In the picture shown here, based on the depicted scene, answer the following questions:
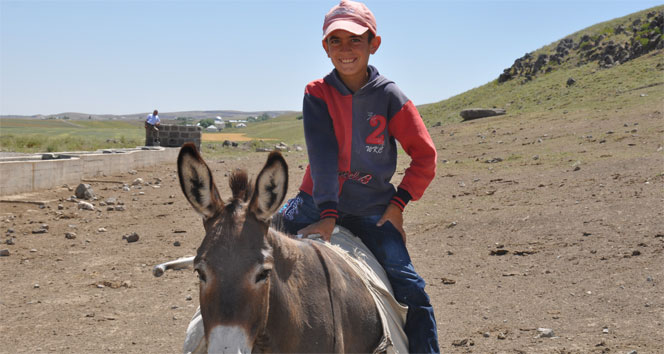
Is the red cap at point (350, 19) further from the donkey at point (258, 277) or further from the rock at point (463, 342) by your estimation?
the rock at point (463, 342)

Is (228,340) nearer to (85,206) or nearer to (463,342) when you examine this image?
(463,342)

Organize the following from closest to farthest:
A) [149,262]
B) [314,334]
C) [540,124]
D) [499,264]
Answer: [314,334] < [499,264] < [149,262] < [540,124]

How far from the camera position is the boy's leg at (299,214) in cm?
342

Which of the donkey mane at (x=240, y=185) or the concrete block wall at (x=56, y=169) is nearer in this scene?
the donkey mane at (x=240, y=185)

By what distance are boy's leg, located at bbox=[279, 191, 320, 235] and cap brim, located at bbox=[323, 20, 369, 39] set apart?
101 cm

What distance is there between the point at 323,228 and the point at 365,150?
0.55 meters

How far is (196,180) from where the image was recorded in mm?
2273

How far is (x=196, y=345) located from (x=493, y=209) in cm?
964

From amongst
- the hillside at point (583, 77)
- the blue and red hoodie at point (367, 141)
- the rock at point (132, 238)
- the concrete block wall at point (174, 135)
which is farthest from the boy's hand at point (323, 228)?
the concrete block wall at point (174, 135)

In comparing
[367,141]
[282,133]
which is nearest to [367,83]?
[367,141]

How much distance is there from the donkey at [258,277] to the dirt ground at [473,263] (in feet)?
10.9

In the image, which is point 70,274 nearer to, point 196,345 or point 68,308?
point 68,308

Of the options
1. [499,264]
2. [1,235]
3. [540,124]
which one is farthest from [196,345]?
[540,124]

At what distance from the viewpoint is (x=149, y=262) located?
884 cm
